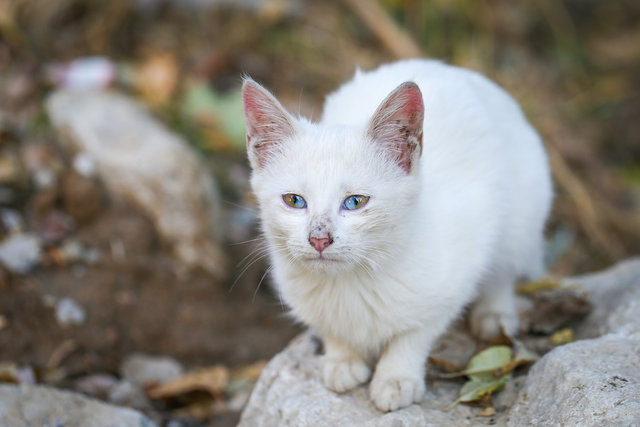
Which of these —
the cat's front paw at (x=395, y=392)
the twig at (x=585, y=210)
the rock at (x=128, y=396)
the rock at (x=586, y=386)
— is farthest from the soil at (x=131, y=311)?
the twig at (x=585, y=210)

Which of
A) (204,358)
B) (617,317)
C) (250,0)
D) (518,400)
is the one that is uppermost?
(250,0)

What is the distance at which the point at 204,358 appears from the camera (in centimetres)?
Result: 347

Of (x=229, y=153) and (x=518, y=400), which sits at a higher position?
(x=229, y=153)

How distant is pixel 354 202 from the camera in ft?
6.63

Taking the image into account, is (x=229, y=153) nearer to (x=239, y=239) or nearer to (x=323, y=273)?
(x=239, y=239)

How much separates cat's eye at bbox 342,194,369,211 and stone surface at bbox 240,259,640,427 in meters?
0.69

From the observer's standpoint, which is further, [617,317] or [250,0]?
[250,0]

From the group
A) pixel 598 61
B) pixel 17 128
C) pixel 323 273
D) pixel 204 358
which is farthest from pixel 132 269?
pixel 598 61

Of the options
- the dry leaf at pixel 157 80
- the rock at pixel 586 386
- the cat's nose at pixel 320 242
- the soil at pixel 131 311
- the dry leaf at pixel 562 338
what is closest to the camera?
the rock at pixel 586 386

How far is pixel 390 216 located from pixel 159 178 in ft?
6.63

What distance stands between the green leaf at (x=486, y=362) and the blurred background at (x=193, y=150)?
90 centimetres

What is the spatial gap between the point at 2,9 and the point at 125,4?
94 cm

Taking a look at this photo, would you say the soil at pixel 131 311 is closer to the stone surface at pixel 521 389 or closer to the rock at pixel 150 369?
the rock at pixel 150 369

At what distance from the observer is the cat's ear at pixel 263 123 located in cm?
214
